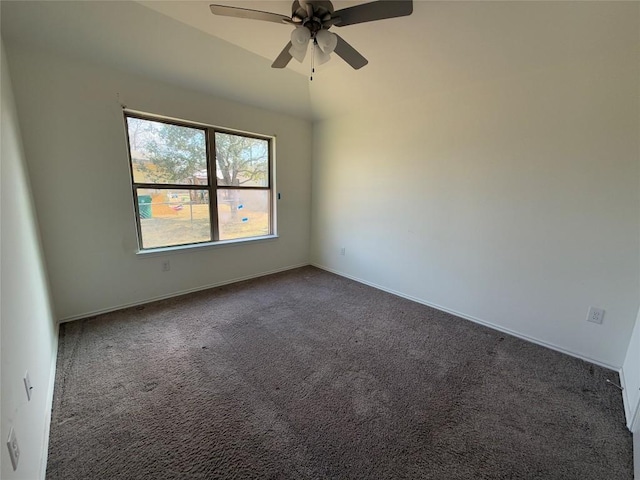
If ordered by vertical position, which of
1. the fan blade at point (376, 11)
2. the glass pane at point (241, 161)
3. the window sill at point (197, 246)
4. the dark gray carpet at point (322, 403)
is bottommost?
the dark gray carpet at point (322, 403)

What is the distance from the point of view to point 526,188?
2.27m

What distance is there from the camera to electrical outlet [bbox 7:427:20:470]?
0.90 metres

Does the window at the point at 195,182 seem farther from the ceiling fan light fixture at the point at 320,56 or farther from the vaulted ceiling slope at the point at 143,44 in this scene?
the ceiling fan light fixture at the point at 320,56

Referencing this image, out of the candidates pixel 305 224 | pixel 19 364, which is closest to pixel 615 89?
pixel 305 224

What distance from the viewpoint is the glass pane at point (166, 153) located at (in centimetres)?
268

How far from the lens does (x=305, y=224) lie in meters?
4.31

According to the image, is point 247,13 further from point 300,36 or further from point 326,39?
point 326,39

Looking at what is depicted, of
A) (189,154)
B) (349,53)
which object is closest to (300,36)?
(349,53)

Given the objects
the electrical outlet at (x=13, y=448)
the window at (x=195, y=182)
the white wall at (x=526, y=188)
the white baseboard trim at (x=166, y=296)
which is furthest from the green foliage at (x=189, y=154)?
the electrical outlet at (x=13, y=448)

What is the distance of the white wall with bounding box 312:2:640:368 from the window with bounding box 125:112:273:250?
1.55 metres

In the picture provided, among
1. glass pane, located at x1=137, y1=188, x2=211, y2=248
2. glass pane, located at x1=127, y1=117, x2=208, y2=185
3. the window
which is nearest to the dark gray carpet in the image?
glass pane, located at x1=137, y1=188, x2=211, y2=248

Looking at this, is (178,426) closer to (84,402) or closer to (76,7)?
(84,402)

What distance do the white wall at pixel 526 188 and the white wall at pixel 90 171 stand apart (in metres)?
2.28

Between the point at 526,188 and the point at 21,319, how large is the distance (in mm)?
3477
